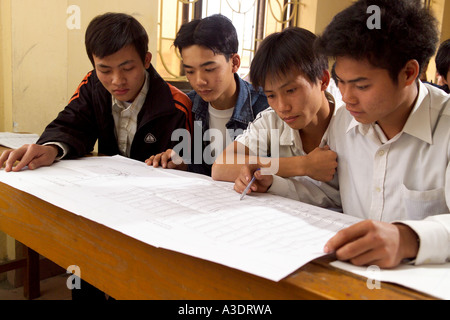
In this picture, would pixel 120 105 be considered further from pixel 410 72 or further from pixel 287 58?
pixel 410 72

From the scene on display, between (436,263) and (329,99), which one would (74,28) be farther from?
(436,263)

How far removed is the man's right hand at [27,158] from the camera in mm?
1136

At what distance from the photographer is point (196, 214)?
766 millimetres

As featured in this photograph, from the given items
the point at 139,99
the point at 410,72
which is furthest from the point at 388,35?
the point at 139,99

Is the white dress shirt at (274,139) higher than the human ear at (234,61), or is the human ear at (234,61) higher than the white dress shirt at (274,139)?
the human ear at (234,61)

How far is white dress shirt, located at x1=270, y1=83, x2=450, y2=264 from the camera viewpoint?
2.81ft

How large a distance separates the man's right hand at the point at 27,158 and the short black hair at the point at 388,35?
0.84 meters

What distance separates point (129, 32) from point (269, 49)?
579 mm

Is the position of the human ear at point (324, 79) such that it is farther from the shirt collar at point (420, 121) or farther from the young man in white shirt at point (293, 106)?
the shirt collar at point (420, 121)

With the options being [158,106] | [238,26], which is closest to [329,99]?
[158,106]

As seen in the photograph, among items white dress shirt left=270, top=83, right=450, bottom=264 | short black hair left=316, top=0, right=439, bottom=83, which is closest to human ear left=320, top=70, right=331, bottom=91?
white dress shirt left=270, top=83, right=450, bottom=264

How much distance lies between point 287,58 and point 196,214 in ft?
1.74

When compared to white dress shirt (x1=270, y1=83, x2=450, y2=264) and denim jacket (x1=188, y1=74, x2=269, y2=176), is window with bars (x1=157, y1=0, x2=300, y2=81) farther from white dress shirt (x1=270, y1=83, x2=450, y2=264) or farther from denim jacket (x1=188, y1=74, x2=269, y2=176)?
white dress shirt (x1=270, y1=83, x2=450, y2=264)

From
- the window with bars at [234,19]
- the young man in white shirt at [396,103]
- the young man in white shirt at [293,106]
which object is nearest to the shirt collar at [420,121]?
the young man in white shirt at [396,103]
